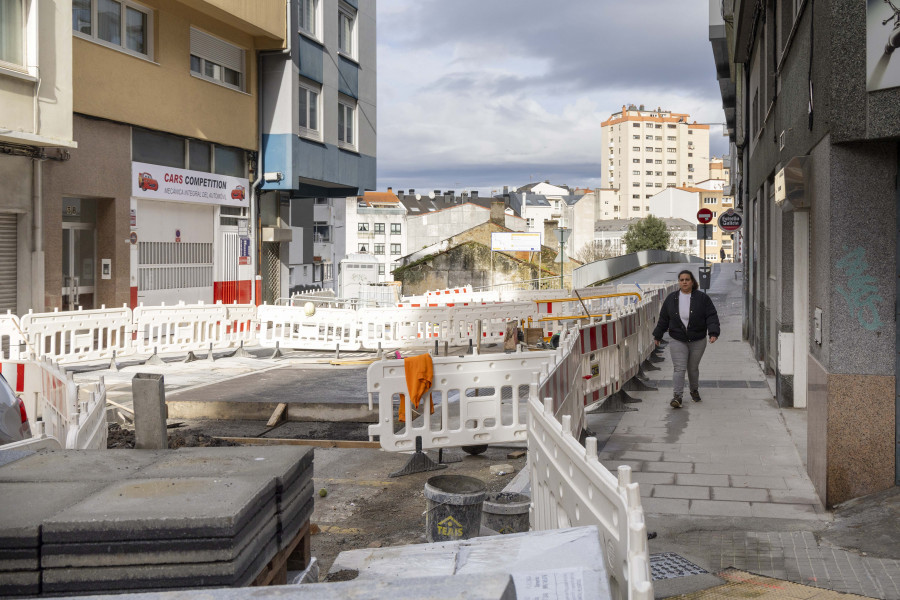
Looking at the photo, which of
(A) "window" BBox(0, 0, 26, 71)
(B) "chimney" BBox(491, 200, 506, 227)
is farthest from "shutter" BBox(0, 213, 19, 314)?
(B) "chimney" BBox(491, 200, 506, 227)

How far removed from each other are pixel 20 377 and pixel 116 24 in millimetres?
13318

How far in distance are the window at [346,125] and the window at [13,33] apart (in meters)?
13.6

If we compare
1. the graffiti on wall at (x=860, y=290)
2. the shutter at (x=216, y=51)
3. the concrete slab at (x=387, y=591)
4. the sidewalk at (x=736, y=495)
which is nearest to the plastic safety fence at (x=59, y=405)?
the sidewalk at (x=736, y=495)

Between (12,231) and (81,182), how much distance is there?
201cm

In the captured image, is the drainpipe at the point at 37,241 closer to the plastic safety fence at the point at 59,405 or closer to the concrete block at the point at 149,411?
the plastic safety fence at the point at 59,405

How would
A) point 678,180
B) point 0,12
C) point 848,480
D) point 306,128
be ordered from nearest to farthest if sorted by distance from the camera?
point 848,480 → point 0,12 → point 306,128 → point 678,180

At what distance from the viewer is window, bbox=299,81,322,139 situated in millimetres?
27312

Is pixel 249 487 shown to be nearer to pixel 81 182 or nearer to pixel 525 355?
pixel 525 355

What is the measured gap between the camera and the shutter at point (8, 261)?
17.7 metres

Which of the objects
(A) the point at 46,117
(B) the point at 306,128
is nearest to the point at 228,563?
(A) the point at 46,117

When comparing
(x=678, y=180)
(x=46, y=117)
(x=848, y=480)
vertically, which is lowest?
(x=848, y=480)

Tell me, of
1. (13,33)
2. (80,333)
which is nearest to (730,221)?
(80,333)

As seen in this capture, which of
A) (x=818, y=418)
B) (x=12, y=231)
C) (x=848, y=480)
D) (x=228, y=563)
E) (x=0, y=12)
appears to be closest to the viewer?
(x=228, y=563)

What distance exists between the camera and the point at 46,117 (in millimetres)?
17078
